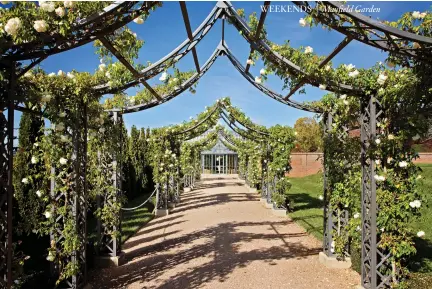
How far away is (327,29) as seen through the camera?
3.55m

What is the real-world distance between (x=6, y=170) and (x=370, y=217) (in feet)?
13.2

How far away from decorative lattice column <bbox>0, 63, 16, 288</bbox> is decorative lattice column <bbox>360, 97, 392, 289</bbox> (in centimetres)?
389

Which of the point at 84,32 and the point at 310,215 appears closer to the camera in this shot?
the point at 84,32

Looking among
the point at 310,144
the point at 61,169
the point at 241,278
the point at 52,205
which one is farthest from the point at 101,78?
the point at 310,144

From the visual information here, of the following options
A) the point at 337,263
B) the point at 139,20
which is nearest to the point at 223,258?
the point at 337,263

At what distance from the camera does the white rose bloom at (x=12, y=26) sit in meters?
2.69

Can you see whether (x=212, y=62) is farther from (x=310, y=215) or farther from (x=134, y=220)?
(x=310, y=215)

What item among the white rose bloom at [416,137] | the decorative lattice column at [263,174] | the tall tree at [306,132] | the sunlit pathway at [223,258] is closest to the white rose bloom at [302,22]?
the white rose bloom at [416,137]

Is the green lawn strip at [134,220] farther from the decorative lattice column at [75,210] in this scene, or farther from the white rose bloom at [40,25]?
the white rose bloom at [40,25]

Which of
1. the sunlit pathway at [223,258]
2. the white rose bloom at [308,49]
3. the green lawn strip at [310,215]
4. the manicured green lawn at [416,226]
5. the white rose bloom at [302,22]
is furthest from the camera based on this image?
the green lawn strip at [310,215]

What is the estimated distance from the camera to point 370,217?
4.57 m

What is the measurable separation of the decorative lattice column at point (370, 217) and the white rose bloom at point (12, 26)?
3.92 m

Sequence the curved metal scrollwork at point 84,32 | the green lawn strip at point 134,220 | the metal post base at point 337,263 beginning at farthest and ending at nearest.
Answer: the green lawn strip at point 134,220 < the metal post base at point 337,263 < the curved metal scrollwork at point 84,32

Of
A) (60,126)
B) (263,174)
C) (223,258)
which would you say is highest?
(60,126)
